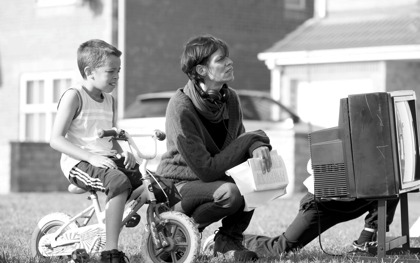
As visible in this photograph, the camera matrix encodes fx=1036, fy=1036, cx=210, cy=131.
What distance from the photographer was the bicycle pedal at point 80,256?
6.25 metres

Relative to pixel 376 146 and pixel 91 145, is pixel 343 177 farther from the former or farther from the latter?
pixel 91 145

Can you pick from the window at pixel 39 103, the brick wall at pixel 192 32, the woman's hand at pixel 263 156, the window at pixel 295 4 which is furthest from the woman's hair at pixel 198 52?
the window at pixel 295 4

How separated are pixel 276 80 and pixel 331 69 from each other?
4.38 ft

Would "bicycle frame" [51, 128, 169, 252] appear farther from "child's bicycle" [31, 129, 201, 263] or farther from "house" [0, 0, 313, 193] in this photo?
"house" [0, 0, 313, 193]

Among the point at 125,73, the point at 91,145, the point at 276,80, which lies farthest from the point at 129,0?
the point at 91,145

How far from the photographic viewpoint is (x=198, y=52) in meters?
6.67

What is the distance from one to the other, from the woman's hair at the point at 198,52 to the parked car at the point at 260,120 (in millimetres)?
9666

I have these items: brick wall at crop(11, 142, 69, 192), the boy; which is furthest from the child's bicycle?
brick wall at crop(11, 142, 69, 192)

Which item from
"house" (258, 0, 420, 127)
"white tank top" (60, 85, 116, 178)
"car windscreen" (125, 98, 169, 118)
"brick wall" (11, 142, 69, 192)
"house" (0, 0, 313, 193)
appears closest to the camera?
"white tank top" (60, 85, 116, 178)

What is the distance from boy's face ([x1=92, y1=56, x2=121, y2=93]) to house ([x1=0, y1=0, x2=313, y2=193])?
47.3 feet

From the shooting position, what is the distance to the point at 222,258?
6.57m

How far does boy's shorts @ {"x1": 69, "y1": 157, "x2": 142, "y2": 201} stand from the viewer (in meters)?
6.16

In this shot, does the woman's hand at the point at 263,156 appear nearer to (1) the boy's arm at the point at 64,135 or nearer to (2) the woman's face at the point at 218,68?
(2) the woman's face at the point at 218,68

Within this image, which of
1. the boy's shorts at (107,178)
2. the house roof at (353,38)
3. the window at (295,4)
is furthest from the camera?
the window at (295,4)
